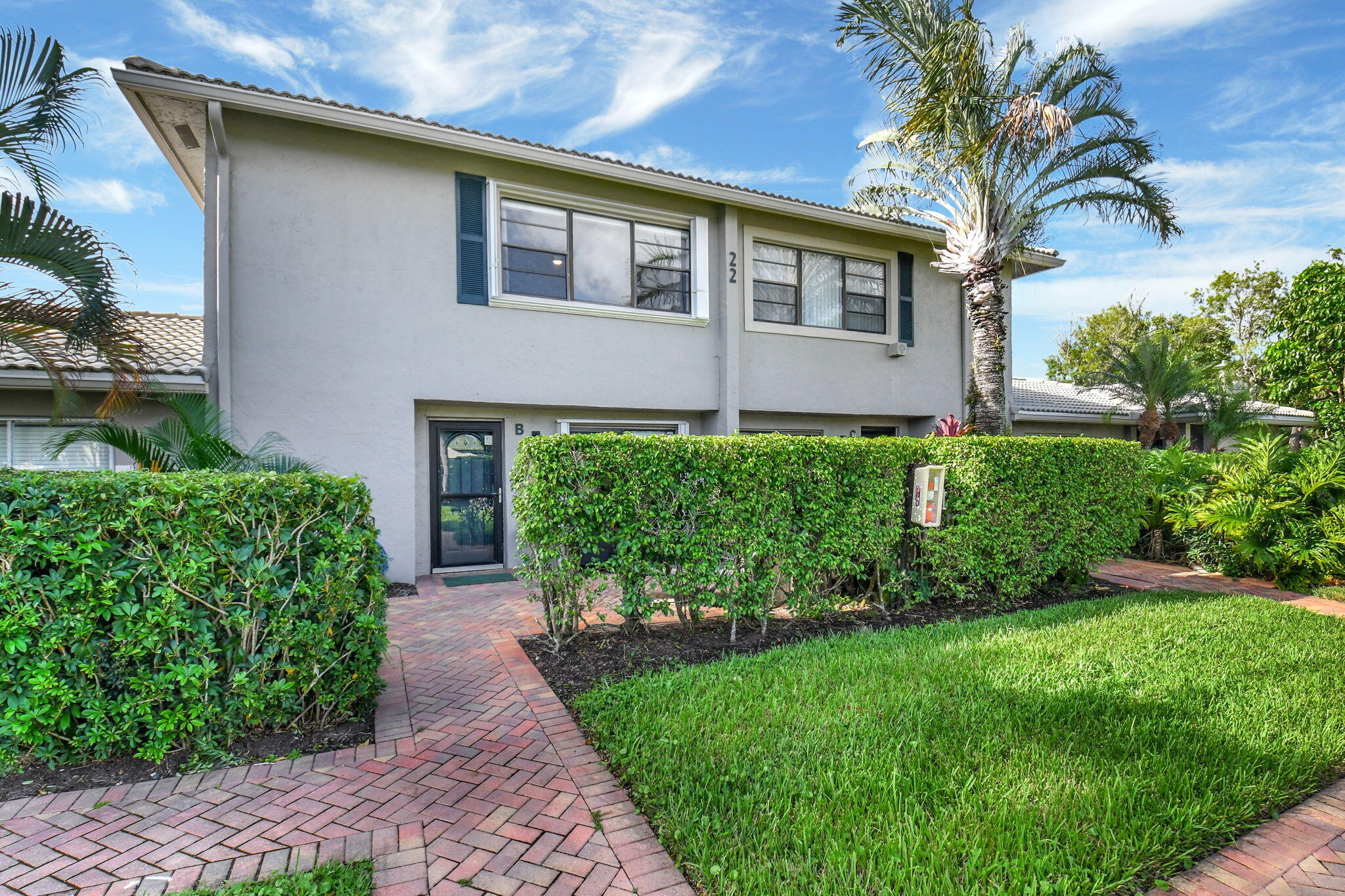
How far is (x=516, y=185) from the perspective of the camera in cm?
912

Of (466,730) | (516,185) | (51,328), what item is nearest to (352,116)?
(516,185)

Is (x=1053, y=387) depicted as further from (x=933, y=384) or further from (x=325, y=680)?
(x=325, y=680)

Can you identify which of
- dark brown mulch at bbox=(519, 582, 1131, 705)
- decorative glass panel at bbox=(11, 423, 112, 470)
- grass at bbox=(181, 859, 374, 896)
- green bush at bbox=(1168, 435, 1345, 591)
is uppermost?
decorative glass panel at bbox=(11, 423, 112, 470)

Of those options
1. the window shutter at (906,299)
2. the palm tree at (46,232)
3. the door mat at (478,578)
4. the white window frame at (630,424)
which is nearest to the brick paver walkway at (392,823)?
the palm tree at (46,232)

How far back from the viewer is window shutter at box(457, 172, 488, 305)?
28.8ft

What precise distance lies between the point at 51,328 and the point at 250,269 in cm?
319

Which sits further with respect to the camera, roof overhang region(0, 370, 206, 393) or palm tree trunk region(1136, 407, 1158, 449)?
palm tree trunk region(1136, 407, 1158, 449)

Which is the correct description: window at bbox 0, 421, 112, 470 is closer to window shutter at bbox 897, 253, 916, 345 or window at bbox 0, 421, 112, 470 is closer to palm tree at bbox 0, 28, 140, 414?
palm tree at bbox 0, 28, 140, 414

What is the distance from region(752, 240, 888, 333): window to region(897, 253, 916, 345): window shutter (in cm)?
28

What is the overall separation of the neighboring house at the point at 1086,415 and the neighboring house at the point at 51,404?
51.5ft

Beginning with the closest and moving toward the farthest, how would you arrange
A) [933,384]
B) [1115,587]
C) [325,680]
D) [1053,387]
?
[325,680], [1115,587], [933,384], [1053,387]

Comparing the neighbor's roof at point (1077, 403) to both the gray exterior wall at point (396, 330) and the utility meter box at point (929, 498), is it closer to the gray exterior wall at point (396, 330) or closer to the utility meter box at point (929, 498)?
the utility meter box at point (929, 498)

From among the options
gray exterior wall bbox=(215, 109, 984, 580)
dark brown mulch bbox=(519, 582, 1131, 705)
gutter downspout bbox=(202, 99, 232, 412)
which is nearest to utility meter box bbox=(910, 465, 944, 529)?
dark brown mulch bbox=(519, 582, 1131, 705)

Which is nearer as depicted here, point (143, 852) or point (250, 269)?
point (143, 852)
